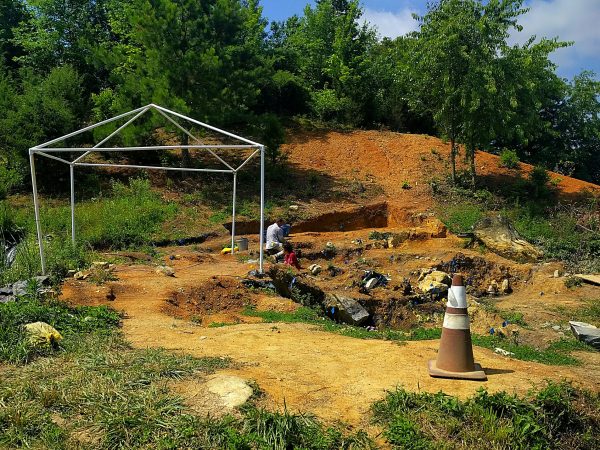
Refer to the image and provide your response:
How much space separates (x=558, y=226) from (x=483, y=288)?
5.05 meters

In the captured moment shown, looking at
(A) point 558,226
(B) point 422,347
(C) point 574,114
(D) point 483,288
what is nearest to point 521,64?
(A) point 558,226

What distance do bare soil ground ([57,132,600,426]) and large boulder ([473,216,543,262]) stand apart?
467 mm

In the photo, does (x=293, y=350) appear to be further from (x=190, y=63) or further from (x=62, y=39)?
(x=62, y=39)

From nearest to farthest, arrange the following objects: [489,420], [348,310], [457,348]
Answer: [489,420] < [457,348] < [348,310]

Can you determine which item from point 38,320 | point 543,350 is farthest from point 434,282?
point 38,320

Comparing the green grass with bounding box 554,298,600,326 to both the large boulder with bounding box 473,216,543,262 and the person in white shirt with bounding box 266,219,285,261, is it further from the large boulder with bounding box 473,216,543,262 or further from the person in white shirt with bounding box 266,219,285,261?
the person in white shirt with bounding box 266,219,285,261

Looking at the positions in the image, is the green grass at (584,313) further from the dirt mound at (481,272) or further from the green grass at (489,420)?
the green grass at (489,420)

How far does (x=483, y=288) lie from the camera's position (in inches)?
489

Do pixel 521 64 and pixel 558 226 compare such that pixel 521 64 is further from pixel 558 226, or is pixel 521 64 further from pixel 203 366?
pixel 203 366

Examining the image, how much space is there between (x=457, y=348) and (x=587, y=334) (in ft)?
10.7

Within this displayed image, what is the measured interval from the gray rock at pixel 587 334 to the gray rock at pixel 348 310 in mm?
3201

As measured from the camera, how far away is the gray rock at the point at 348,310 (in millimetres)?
9406

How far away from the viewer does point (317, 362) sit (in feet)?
17.6

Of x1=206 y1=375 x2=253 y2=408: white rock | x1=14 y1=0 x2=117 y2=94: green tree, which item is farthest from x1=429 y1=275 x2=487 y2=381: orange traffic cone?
x1=14 y1=0 x2=117 y2=94: green tree
